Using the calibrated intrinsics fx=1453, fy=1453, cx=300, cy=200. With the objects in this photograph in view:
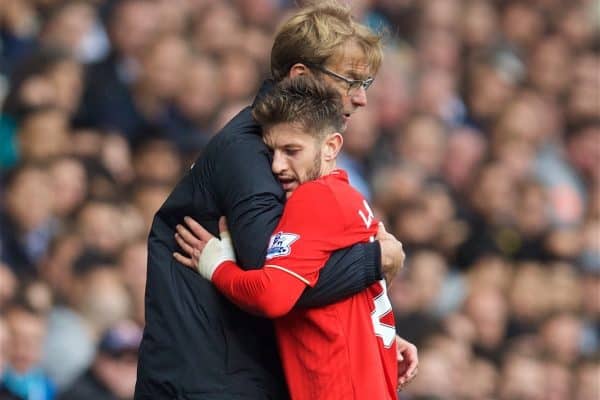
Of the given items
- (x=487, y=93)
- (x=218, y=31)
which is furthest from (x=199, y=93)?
(x=487, y=93)

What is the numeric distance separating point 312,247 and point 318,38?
59cm

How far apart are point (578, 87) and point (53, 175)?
5818 mm

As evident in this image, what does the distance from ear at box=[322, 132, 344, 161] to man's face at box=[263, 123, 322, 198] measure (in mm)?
21

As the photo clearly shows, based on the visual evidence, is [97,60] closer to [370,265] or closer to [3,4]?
[3,4]

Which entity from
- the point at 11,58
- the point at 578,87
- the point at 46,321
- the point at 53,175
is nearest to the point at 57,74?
the point at 11,58

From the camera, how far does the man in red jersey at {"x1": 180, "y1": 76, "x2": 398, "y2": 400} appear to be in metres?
3.65

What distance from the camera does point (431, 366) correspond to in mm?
7375

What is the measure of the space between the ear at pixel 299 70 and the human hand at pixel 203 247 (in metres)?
0.44

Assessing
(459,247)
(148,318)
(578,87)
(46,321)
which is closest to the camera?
(148,318)

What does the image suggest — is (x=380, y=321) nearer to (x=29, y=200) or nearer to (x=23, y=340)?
(x=23, y=340)

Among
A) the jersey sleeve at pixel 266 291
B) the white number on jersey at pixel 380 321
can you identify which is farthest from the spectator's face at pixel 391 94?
the jersey sleeve at pixel 266 291

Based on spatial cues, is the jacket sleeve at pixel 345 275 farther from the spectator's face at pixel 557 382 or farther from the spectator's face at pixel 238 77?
the spectator's face at pixel 557 382

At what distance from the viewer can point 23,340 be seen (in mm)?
5945

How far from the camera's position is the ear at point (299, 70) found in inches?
153
